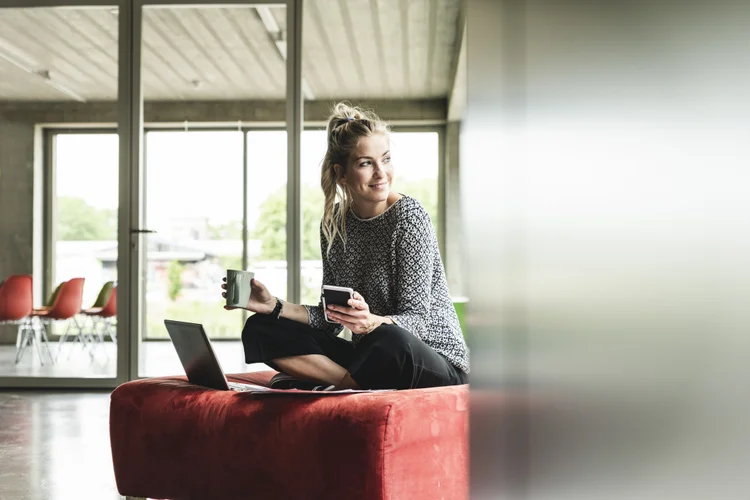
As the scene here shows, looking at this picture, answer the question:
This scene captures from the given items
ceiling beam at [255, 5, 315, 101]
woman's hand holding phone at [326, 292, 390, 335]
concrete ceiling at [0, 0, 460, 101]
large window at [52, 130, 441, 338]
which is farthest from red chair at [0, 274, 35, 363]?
woman's hand holding phone at [326, 292, 390, 335]

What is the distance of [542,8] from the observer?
0.47ft

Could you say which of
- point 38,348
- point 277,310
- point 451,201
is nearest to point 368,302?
point 277,310

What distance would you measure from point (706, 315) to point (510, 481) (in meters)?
0.08

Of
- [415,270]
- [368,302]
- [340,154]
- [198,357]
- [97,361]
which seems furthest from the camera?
[97,361]

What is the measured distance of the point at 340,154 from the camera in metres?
2.55

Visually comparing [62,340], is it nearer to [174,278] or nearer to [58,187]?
[174,278]

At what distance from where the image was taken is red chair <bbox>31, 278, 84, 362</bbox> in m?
5.25

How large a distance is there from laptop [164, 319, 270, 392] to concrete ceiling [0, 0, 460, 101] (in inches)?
120

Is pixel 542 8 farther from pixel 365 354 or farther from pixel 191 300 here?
pixel 191 300

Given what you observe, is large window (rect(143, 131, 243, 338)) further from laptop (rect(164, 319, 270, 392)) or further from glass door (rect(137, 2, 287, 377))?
laptop (rect(164, 319, 270, 392))

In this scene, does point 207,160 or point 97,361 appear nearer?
point 207,160

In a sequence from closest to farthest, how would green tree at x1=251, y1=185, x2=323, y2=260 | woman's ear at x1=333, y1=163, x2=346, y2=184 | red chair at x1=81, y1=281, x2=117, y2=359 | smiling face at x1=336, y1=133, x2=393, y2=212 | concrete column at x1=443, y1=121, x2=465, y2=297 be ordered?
1. smiling face at x1=336, y1=133, x2=393, y2=212
2. woman's ear at x1=333, y1=163, x2=346, y2=184
3. concrete column at x1=443, y1=121, x2=465, y2=297
4. green tree at x1=251, y1=185, x2=323, y2=260
5. red chair at x1=81, y1=281, x2=117, y2=359

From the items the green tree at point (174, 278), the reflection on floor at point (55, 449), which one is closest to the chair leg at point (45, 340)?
the reflection on floor at point (55, 449)

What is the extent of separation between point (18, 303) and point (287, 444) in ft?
13.5
